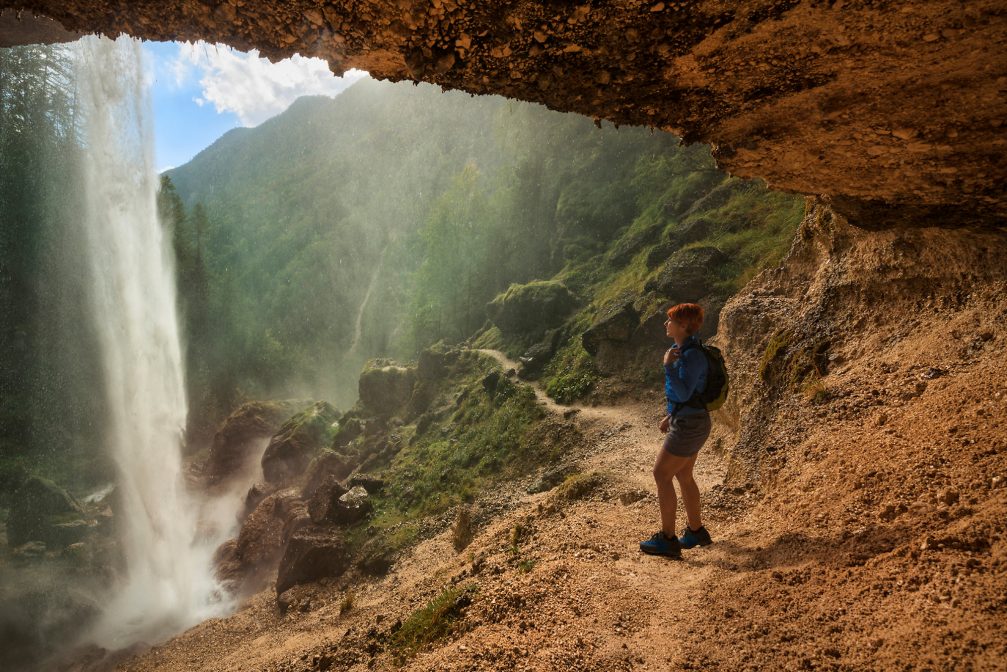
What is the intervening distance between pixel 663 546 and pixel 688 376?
1.71 metres

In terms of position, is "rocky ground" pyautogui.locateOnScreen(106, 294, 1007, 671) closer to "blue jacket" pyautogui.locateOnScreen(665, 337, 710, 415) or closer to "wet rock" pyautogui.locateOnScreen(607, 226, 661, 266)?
"blue jacket" pyautogui.locateOnScreen(665, 337, 710, 415)

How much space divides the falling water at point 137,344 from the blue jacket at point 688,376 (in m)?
20.4

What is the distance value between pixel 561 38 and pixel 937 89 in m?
2.28

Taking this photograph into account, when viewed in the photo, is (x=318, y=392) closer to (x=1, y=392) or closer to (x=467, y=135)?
(x=1, y=392)

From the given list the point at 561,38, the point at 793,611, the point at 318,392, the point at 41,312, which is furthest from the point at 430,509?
the point at 41,312

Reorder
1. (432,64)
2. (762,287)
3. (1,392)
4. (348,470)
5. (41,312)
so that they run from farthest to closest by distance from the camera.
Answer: (41,312) → (1,392) → (348,470) → (762,287) → (432,64)

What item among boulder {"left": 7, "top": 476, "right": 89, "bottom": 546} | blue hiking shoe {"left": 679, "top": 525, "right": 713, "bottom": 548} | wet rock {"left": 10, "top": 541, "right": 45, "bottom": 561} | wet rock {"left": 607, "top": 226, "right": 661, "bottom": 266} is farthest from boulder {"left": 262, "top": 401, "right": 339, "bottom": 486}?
blue hiking shoe {"left": 679, "top": 525, "right": 713, "bottom": 548}

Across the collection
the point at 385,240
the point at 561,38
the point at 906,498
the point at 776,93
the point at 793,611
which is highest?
the point at 385,240

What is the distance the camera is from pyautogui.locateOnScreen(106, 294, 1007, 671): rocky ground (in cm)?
242

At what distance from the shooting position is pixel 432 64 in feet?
9.73

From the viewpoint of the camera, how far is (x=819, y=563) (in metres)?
3.11

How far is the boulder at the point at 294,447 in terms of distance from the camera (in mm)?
21672

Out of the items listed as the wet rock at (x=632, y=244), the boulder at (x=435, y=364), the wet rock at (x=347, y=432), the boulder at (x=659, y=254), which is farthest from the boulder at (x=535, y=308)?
the wet rock at (x=347, y=432)

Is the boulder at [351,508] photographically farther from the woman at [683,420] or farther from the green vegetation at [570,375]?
the woman at [683,420]
